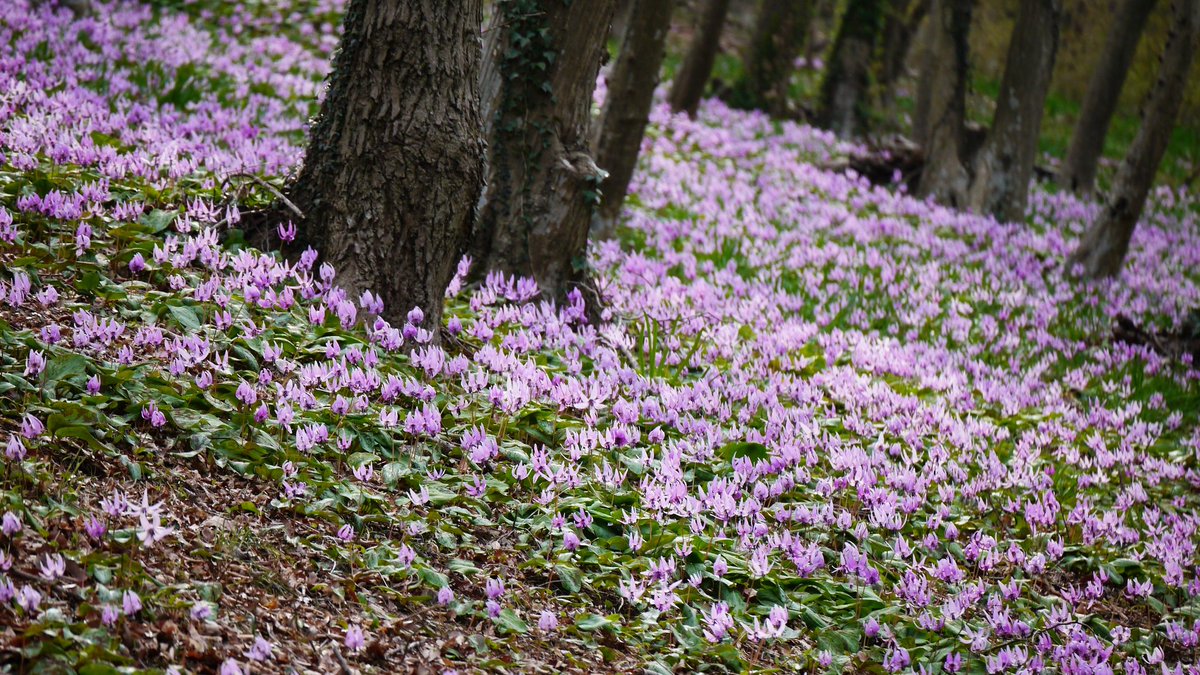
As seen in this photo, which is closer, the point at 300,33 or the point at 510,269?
the point at 510,269

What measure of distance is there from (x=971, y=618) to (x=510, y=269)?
373 cm

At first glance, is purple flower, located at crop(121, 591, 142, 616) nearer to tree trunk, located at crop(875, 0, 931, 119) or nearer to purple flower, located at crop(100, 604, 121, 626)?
purple flower, located at crop(100, 604, 121, 626)

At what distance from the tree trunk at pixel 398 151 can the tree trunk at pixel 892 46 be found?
56.7 feet

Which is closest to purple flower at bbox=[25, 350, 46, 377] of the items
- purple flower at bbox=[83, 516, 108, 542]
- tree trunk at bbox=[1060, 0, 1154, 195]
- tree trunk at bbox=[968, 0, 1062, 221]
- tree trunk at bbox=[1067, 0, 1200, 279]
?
A: purple flower at bbox=[83, 516, 108, 542]

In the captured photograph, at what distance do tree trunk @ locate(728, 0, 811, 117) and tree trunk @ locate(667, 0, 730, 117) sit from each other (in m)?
2.32

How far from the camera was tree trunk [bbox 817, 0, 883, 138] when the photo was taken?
19.1 m

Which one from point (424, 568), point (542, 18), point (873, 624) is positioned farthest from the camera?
point (542, 18)

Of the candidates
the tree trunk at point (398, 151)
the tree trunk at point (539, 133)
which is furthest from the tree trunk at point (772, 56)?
the tree trunk at point (398, 151)

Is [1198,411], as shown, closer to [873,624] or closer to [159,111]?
[873,624]

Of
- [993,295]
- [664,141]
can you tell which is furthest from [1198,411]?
[664,141]

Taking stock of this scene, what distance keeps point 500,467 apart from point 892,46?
22.0 meters

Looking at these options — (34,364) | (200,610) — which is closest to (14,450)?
(34,364)

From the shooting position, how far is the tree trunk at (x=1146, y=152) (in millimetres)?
10109

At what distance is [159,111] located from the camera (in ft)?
28.3
